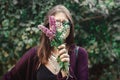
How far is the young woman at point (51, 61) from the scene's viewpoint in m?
3.66

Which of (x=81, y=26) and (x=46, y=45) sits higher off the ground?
(x=46, y=45)

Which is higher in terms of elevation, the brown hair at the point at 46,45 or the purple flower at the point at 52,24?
the purple flower at the point at 52,24

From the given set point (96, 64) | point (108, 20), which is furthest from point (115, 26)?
point (96, 64)

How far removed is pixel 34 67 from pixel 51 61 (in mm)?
181

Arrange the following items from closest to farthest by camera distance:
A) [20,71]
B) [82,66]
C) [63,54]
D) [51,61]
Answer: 1. [63,54]
2. [82,66]
3. [51,61]
4. [20,71]

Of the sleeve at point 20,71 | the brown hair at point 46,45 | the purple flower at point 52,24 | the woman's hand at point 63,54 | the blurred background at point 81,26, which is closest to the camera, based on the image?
the purple flower at point 52,24

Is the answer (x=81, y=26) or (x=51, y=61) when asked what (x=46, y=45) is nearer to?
(x=51, y=61)

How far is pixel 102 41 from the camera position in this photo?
5.72m

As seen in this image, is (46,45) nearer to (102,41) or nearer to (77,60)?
(77,60)

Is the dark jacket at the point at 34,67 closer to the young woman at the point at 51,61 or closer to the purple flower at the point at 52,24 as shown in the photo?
the young woman at the point at 51,61

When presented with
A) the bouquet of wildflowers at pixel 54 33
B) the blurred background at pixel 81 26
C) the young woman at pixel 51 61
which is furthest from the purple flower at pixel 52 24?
the blurred background at pixel 81 26

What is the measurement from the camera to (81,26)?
5723mm

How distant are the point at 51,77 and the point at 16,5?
2.14 metres

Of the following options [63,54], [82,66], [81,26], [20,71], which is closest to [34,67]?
[20,71]
